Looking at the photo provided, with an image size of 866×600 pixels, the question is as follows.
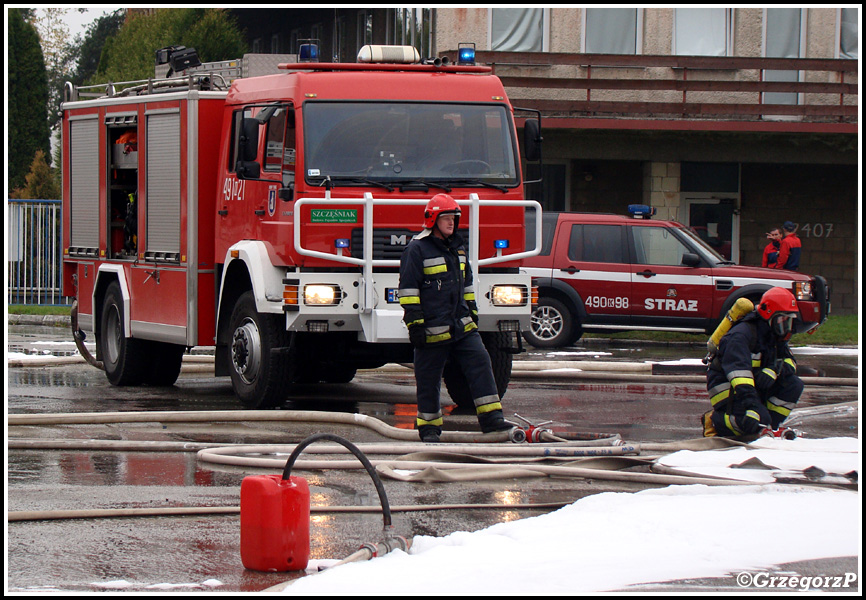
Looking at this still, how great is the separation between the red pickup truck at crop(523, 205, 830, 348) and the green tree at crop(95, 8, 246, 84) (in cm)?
1597

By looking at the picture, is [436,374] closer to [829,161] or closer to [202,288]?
[202,288]

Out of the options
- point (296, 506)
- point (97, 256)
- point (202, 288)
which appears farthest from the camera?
point (97, 256)

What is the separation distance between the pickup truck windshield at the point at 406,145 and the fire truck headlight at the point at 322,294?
0.86 m

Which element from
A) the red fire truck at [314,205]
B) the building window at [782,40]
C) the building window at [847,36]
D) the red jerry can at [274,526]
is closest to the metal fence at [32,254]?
the red fire truck at [314,205]

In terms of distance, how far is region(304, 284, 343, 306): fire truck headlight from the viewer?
392 inches

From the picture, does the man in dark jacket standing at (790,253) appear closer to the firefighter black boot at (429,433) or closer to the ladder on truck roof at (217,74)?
the ladder on truck roof at (217,74)

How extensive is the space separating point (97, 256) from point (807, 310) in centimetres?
953

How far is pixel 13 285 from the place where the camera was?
24.3 meters

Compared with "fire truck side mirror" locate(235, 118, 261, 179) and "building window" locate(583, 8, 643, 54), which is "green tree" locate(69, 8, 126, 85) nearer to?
"building window" locate(583, 8, 643, 54)

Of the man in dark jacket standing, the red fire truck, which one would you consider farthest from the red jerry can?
the man in dark jacket standing

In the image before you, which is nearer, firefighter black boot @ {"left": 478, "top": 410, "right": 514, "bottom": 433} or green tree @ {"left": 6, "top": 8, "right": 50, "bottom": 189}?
firefighter black boot @ {"left": 478, "top": 410, "right": 514, "bottom": 433}

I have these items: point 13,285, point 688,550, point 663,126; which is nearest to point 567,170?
point 663,126

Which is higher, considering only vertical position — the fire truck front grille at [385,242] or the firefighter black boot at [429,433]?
the fire truck front grille at [385,242]

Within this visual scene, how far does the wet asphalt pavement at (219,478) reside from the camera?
5480mm
